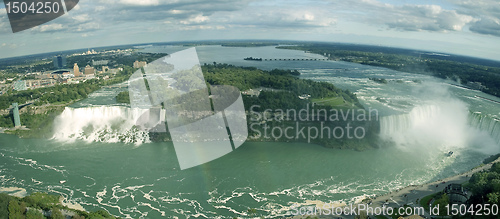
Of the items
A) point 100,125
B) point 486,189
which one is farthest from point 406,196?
point 100,125

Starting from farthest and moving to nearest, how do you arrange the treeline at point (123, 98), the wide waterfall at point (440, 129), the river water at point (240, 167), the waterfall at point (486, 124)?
the treeline at point (123, 98)
the waterfall at point (486, 124)
the wide waterfall at point (440, 129)
the river water at point (240, 167)

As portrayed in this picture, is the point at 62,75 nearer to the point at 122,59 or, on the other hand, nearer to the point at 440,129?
the point at 122,59

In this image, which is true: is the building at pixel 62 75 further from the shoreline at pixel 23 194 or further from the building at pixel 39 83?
the shoreline at pixel 23 194

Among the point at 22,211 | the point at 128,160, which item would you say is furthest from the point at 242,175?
the point at 22,211

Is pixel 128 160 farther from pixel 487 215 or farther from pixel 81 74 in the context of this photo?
pixel 81 74

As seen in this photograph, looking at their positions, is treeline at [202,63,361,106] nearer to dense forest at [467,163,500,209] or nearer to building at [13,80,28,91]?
dense forest at [467,163,500,209]

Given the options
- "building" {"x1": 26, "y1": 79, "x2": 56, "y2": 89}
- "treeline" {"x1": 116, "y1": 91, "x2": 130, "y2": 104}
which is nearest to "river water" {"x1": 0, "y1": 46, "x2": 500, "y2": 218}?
"treeline" {"x1": 116, "y1": 91, "x2": 130, "y2": 104}

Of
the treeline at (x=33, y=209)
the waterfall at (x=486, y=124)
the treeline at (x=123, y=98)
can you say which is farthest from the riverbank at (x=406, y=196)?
the treeline at (x=123, y=98)
